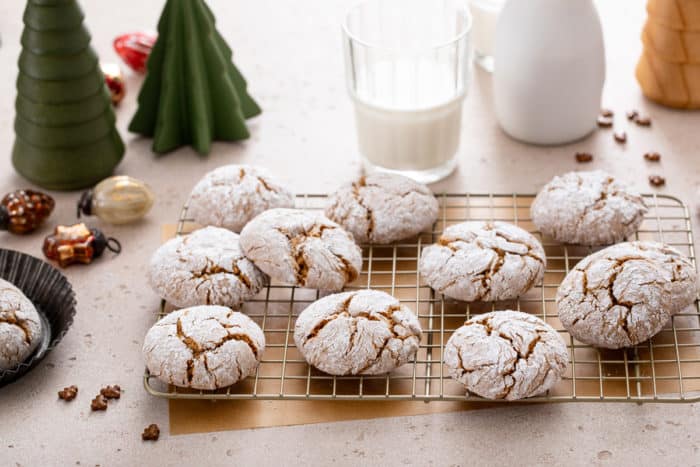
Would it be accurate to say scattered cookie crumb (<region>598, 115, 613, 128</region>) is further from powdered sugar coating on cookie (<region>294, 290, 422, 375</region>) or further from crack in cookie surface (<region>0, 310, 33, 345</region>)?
crack in cookie surface (<region>0, 310, 33, 345</region>)

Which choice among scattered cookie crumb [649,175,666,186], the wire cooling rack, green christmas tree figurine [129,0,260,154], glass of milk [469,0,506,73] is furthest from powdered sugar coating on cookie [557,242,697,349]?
green christmas tree figurine [129,0,260,154]

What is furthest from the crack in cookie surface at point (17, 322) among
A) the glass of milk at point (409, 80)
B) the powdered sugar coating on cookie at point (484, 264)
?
the glass of milk at point (409, 80)

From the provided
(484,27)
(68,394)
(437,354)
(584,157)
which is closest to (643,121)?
(584,157)

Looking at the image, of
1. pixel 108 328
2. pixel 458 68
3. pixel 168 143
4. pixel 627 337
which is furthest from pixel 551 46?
pixel 108 328

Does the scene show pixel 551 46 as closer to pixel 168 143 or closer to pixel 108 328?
pixel 168 143

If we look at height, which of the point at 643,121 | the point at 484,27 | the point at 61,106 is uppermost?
the point at 61,106

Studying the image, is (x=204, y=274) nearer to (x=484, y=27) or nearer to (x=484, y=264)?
(x=484, y=264)

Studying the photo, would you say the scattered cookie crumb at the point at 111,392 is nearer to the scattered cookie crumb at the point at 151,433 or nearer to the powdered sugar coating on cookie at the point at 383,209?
the scattered cookie crumb at the point at 151,433
